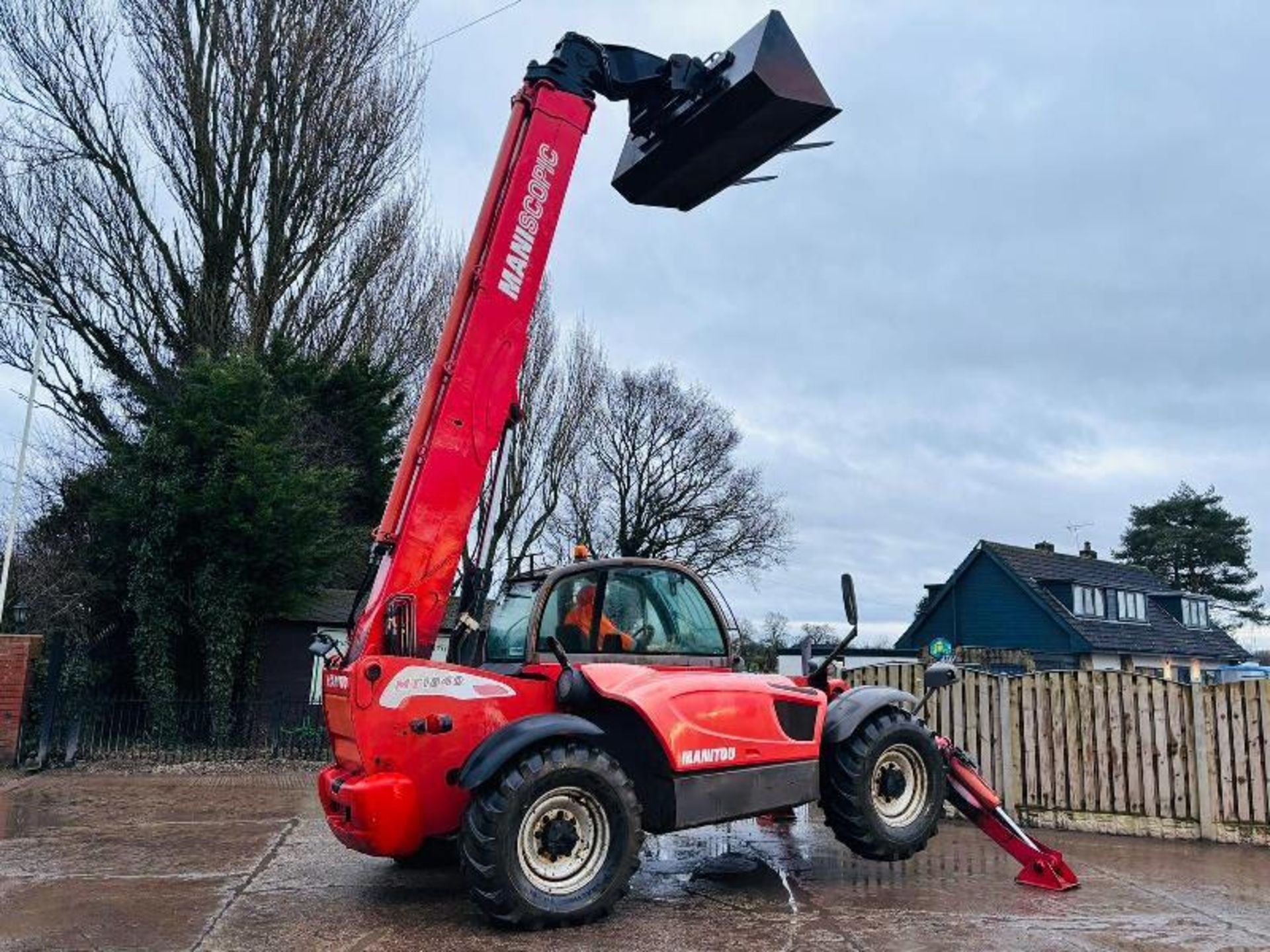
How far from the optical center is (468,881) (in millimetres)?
5043

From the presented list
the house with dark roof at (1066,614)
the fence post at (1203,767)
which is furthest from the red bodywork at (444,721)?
the house with dark roof at (1066,614)

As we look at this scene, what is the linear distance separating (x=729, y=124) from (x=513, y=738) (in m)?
4.00

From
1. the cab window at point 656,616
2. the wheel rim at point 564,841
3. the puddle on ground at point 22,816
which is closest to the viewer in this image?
the wheel rim at point 564,841

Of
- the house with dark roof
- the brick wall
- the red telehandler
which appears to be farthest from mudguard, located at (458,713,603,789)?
the house with dark roof

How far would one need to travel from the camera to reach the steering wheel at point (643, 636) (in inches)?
242

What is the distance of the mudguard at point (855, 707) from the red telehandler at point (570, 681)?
17mm

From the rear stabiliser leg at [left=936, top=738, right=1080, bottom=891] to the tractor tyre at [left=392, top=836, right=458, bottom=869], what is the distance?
3341 mm

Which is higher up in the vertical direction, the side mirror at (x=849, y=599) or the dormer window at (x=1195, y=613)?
the dormer window at (x=1195, y=613)

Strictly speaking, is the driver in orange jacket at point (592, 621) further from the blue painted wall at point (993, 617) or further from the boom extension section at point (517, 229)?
the blue painted wall at point (993, 617)

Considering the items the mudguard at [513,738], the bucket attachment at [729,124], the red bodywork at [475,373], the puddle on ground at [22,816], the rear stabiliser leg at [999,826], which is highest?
the bucket attachment at [729,124]

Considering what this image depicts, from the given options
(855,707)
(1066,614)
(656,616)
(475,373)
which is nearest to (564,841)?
Result: (656,616)

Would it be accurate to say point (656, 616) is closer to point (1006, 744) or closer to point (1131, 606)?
point (1006, 744)

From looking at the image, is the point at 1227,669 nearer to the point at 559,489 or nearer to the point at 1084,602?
the point at 1084,602

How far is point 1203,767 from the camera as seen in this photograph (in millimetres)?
8430
